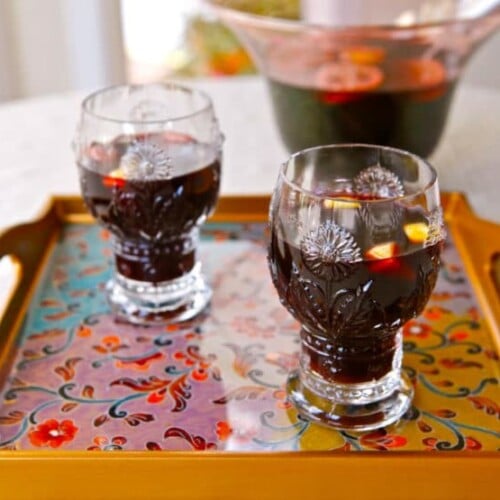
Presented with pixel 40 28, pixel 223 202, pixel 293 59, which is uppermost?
pixel 293 59

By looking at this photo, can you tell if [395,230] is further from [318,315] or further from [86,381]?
[86,381]

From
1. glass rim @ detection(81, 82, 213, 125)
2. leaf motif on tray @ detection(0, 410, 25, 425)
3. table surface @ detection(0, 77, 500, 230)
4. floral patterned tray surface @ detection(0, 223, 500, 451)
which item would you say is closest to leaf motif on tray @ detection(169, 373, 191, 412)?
floral patterned tray surface @ detection(0, 223, 500, 451)

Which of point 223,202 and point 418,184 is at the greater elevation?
point 418,184

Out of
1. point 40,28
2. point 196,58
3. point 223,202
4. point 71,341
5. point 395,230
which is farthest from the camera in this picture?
point 196,58

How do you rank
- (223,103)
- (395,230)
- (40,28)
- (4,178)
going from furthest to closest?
1. (40,28)
2. (223,103)
3. (4,178)
4. (395,230)

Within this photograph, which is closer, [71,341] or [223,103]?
[71,341]

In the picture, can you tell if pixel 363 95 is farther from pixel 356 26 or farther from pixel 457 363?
pixel 457 363

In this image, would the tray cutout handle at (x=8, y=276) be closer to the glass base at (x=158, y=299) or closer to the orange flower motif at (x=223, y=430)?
the glass base at (x=158, y=299)

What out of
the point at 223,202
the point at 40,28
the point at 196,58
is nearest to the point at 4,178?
the point at 223,202
